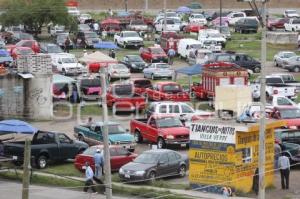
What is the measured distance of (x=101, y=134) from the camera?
38938 mm

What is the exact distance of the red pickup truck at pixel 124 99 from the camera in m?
46.7

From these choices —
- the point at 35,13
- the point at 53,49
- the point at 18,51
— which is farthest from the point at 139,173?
the point at 35,13

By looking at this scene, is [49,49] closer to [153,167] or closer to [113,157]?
[113,157]

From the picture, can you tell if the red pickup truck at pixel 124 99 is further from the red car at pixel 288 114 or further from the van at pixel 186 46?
the van at pixel 186 46

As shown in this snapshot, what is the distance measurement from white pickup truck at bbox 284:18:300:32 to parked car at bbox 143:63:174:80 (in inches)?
1009

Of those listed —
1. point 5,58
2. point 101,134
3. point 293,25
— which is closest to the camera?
point 101,134

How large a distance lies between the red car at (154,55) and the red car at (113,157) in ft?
92.7

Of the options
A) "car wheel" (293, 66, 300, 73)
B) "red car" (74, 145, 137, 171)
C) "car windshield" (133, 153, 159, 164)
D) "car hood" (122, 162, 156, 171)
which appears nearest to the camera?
"car hood" (122, 162, 156, 171)

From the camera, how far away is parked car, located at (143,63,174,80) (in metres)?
56.8

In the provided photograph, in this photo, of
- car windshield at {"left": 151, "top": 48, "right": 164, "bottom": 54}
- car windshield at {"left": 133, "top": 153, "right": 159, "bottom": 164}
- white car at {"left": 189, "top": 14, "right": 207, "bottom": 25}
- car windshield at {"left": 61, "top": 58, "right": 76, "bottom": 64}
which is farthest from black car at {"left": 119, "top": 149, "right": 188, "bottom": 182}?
white car at {"left": 189, "top": 14, "right": 207, "bottom": 25}

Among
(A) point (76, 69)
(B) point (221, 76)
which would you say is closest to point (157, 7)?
(A) point (76, 69)

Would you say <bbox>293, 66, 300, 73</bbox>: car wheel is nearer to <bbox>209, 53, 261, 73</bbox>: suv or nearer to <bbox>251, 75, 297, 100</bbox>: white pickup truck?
<bbox>209, 53, 261, 73</bbox>: suv

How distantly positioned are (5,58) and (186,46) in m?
14.3

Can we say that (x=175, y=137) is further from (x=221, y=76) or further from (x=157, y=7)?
(x=157, y=7)
